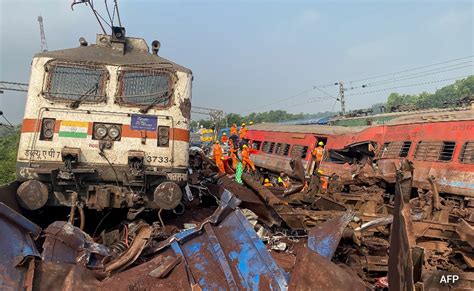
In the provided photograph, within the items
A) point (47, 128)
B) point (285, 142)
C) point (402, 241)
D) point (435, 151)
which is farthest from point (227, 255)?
point (285, 142)

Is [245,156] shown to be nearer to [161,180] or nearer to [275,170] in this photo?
[275,170]

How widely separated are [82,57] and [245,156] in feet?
28.6

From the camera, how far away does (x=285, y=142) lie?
18.8 m

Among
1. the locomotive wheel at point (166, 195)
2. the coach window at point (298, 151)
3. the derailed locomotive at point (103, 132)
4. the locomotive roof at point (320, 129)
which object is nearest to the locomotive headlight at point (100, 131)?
the derailed locomotive at point (103, 132)

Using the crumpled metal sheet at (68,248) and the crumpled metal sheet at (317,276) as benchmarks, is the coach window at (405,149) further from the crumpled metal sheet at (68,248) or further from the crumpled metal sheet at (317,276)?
the crumpled metal sheet at (68,248)

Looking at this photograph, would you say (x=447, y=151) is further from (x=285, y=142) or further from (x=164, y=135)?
(x=285, y=142)

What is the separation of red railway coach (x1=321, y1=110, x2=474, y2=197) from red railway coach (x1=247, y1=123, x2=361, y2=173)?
2.77 meters

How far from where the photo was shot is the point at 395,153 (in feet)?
39.9

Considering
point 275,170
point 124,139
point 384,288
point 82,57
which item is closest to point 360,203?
point 384,288

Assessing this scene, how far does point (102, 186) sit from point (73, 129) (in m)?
0.91

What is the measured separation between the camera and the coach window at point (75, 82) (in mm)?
5895

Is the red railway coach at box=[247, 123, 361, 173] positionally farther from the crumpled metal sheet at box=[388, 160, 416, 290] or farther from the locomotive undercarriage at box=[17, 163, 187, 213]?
the crumpled metal sheet at box=[388, 160, 416, 290]

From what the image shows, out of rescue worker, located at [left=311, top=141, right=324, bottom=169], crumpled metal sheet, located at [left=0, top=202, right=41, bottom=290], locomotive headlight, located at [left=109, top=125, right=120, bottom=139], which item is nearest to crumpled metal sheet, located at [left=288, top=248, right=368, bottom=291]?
crumpled metal sheet, located at [left=0, top=202, right=41, bottom=290]

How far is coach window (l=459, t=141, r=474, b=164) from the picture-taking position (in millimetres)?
9780
